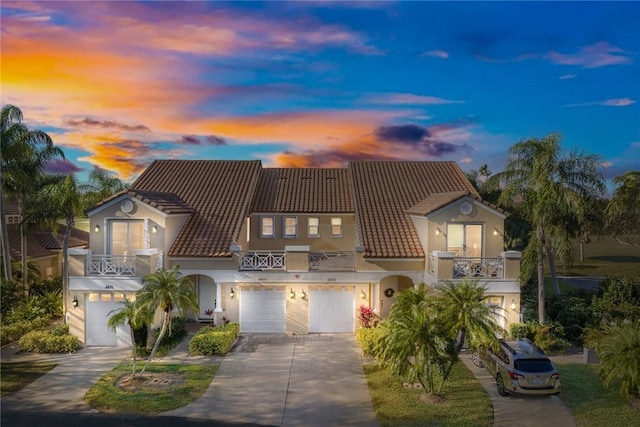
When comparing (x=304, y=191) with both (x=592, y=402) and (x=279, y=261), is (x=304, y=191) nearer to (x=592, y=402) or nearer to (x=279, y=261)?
(x=279, y=261)

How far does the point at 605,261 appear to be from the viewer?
6138 cm

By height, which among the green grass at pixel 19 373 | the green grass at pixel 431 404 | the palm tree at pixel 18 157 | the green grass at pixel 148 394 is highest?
the palm tree at pixel 18 157

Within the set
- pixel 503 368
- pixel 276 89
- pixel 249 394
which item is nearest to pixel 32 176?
pixel 276 89

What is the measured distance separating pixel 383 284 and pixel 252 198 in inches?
379

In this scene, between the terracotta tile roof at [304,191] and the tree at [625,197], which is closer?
the tree at [625,197]

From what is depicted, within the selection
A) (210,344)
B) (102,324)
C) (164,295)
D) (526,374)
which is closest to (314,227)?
(210,344)

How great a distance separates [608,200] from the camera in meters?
23.9

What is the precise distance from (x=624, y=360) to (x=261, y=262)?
49.2 ft

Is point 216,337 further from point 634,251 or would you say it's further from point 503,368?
point 634,251

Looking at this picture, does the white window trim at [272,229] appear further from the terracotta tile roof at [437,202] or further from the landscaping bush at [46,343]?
the landscaping bush at [46,343]

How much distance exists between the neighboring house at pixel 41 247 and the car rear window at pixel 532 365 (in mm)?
27083

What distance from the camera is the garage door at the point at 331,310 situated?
74.2 ft

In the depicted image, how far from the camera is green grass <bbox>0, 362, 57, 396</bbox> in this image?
617 inches

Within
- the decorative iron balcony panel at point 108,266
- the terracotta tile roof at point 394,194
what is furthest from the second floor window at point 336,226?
the decorative iron balcony panel at point 108,266
